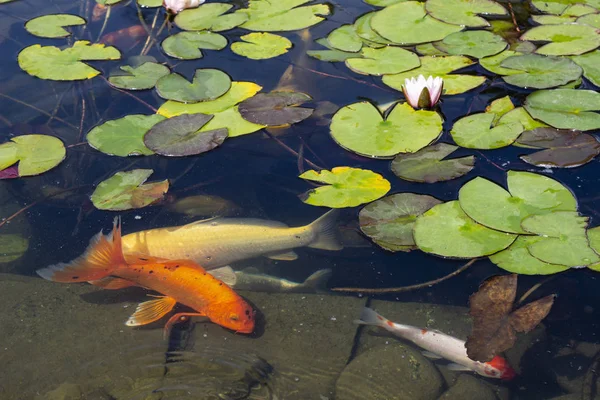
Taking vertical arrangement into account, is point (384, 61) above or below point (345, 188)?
above

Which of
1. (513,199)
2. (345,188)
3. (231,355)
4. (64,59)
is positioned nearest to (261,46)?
(64,59)

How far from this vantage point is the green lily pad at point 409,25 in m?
4.76

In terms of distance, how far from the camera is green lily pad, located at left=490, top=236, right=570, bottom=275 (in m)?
2.95

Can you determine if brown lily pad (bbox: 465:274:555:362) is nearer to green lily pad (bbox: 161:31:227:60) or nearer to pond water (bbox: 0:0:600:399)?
pond water (bbox: 0:0:600:399)

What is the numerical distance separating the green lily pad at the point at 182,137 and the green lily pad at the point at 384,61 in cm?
124

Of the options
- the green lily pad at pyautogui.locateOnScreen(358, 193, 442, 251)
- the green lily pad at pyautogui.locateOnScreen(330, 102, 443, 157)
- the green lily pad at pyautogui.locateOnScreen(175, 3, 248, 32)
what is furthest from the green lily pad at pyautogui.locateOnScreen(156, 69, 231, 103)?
the green lily pad at pyautogui.locateOnScreen(358, 193, 442, 251)

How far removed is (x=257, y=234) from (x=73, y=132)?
5.62 ft

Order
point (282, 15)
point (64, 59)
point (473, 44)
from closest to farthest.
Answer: point (473, 44), point (64, 59), point (282, 15)

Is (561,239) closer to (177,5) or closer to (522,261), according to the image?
(522,261)

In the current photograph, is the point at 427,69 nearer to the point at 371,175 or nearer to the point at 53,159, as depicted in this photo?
the point at 371,175

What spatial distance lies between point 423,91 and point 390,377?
1946 millimetres

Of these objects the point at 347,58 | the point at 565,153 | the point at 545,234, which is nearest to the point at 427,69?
the point at 347,58

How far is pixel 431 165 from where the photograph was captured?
357 centimetres


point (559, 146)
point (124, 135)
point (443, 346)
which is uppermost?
point (559, 146)
